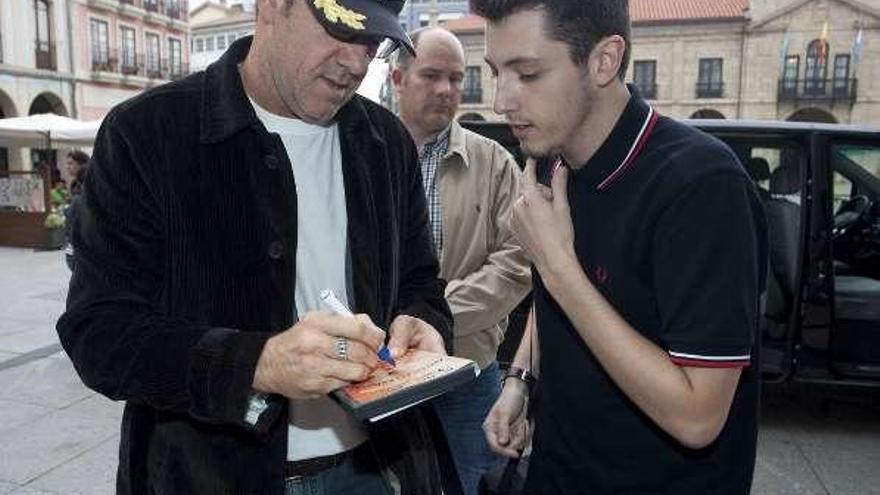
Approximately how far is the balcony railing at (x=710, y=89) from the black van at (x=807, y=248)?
124ft

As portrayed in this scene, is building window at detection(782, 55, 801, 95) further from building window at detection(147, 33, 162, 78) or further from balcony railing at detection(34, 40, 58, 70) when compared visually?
balcony railing at detection(34, 40, 58, 70)

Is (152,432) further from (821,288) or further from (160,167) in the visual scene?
(821,288)

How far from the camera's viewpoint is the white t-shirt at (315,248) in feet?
5.65

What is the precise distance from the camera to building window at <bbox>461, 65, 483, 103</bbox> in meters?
42.0

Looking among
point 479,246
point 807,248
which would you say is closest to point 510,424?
point 479,246

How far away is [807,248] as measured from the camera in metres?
4.38

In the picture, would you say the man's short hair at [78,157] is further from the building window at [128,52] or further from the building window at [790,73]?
the building window at [790,73]

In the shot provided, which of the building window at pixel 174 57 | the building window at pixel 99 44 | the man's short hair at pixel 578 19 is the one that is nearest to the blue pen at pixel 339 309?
the man's short hair at pixel 578 19

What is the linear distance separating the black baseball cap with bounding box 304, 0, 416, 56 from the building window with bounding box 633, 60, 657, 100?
1611 inches

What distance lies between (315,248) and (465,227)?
135cm

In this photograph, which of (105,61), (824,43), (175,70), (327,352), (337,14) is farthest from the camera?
(175,70)

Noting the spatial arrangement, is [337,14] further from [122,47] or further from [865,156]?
[122,47]

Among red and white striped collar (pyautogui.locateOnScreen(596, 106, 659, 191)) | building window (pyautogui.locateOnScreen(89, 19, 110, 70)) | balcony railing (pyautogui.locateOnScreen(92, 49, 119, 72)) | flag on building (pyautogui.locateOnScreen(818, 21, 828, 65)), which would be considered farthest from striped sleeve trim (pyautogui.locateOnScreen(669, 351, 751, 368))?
flag on building (pyautogui.locateOnScreen(818, 21, 828, 65))

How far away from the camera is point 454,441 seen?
299 centimetres
